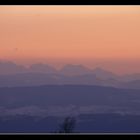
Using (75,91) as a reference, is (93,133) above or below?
above

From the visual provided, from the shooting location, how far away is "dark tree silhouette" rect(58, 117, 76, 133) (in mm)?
2326

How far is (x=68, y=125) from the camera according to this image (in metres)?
2.41

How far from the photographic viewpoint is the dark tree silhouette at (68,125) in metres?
2.33

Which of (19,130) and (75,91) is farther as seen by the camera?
(75,91)

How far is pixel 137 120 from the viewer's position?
2461 millimetres
